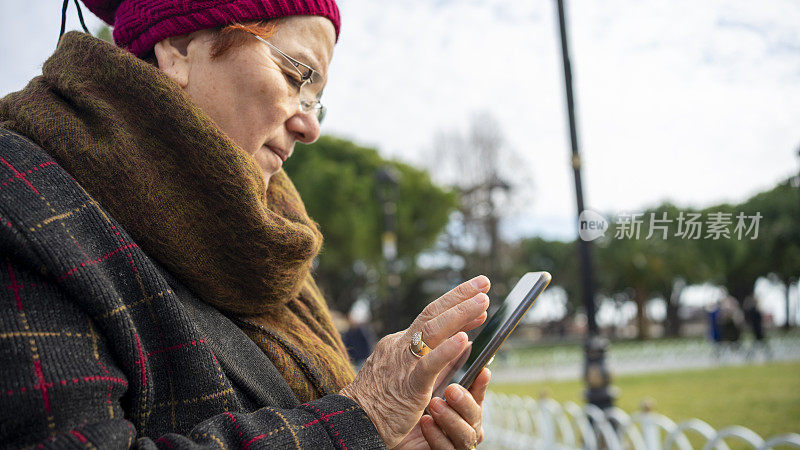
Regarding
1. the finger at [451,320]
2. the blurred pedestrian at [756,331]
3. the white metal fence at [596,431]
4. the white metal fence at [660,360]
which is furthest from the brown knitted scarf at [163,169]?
the blurred pedestrian at [756,331]

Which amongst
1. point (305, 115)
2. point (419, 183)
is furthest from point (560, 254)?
point (305, 115)

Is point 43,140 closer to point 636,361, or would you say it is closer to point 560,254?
point 636,361

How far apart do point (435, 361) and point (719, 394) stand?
11.7m

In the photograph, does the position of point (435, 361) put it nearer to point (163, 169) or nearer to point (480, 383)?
point (480, 383)

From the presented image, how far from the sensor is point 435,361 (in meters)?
1.30

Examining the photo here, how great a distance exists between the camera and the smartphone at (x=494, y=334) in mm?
1474

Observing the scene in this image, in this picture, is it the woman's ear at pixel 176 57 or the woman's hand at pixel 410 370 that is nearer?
the woman's hand at pixel 410 370

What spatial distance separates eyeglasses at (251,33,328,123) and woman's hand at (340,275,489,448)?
804 millimetres

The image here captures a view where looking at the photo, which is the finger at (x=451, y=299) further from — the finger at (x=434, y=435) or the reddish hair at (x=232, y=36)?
the reddish hair at (x=232, y=36)

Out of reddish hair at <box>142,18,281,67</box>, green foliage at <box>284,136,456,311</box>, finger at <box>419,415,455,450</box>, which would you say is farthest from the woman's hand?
green foliage at <box>284,136,456,311</box>

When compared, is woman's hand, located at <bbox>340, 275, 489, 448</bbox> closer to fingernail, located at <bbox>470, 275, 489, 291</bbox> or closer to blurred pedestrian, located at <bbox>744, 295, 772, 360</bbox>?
fingernail, located at <bbox>470, 275, 489, 291</bbox>

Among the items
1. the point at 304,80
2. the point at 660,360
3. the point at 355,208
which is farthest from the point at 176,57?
the point at 355,208

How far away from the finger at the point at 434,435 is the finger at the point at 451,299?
0.28 meters

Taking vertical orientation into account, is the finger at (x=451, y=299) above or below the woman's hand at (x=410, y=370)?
above
